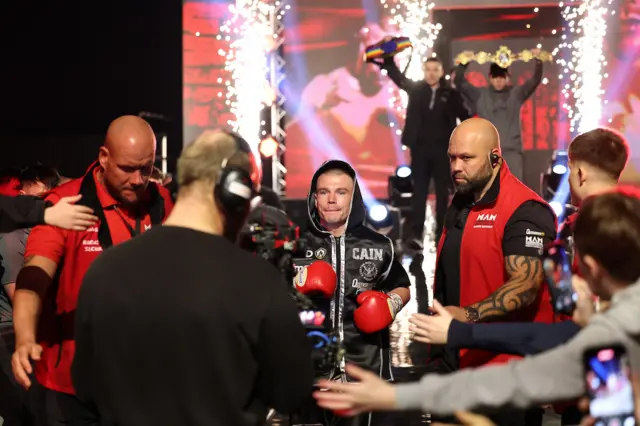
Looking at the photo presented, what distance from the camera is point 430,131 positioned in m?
9.80

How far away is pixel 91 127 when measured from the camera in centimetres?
1350

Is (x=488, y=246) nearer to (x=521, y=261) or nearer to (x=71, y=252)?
(x=521, y=261)

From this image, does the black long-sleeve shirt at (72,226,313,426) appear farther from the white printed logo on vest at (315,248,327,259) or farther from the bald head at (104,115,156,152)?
the white printed logo on vest at (315,248,327,259)

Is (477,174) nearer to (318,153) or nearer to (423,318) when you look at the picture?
(423,318)

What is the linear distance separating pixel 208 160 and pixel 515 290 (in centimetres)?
166

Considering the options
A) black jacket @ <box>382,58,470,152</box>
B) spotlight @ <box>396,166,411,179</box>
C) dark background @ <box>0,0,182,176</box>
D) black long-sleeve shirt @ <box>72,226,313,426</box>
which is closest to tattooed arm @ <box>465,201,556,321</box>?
black long-sleeve shirt @ <box>72,226,313,426</box>

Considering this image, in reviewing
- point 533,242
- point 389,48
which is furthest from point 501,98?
Answer: point 533,242

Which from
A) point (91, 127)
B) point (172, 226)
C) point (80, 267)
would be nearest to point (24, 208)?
point (80, 267)

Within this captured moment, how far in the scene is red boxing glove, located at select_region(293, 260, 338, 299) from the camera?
3773 millimetres

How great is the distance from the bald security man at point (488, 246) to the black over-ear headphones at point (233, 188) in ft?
4.61

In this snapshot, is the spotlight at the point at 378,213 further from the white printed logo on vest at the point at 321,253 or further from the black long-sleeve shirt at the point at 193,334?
the black long-sleeve shirt at the point at 193,334

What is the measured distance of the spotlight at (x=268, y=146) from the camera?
1239cm

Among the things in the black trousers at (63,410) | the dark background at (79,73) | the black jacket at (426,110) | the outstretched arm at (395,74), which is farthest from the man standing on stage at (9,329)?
the dark background at (79,73)

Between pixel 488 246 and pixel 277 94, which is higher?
pixel 277 94
